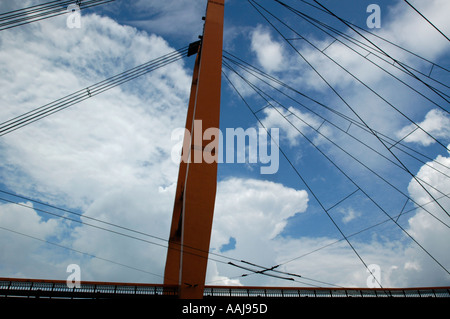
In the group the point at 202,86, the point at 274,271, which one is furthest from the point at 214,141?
the point at 274,271

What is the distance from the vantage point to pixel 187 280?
1035 centimetres

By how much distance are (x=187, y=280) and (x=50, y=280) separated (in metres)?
5.44

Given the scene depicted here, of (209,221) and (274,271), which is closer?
(209,221)

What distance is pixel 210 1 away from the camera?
52.3 feet

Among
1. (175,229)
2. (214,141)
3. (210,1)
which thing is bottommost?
(175,229)
